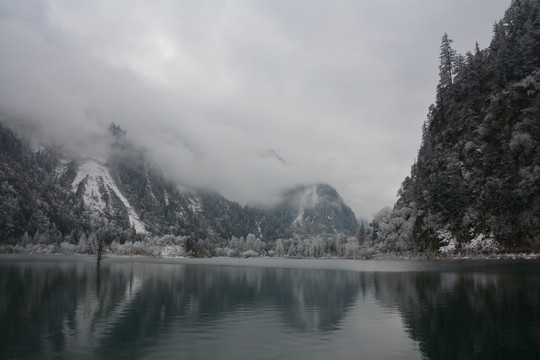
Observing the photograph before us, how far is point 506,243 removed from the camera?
153375 millimetres

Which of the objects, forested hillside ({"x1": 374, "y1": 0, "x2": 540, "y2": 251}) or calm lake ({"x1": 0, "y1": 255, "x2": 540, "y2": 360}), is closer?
calm lake ({"x1": 0, "y1": 255, "x2": 540, "y2": 360})

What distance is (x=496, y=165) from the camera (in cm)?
16662

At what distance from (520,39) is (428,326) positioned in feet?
636

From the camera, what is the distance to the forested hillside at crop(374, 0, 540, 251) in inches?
6024

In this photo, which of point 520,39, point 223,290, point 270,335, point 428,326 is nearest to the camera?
point 270,335

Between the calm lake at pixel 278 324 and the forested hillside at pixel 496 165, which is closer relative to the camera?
the calm lake at pixel 278 324

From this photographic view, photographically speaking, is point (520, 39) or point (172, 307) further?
point (520, 39)

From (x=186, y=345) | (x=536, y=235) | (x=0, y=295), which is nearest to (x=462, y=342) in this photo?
(x=186, y=345)

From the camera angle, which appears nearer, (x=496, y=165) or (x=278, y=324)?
(x=278, y=324)

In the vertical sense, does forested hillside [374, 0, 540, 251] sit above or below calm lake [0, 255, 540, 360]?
above

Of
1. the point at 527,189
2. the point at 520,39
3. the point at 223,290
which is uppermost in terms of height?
the point at 520,39

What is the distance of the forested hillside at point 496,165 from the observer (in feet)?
502

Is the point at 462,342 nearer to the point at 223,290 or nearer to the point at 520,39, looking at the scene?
the point at 223,290

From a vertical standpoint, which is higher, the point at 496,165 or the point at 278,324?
the point at 496,165
